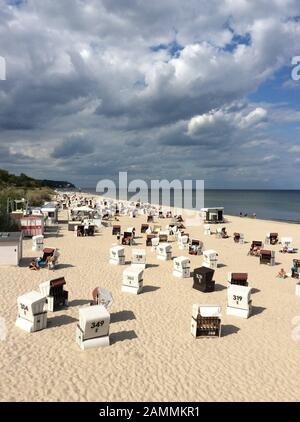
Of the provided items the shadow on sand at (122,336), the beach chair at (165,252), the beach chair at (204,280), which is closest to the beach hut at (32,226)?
the beach chair at (165,252)

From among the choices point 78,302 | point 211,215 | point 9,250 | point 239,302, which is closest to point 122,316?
point 78,302

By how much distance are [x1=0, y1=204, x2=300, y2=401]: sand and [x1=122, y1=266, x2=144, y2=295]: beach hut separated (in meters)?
0.34

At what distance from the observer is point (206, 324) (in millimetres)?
10688

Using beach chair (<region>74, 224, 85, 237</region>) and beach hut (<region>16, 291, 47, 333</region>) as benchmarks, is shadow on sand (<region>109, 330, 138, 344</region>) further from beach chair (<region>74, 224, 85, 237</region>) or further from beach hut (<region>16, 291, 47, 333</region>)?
beach chair (<region>74, 224, 85, 237</region>)

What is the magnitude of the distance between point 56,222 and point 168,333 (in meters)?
26.2

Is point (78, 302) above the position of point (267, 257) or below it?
below

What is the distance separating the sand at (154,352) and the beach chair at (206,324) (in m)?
0.20

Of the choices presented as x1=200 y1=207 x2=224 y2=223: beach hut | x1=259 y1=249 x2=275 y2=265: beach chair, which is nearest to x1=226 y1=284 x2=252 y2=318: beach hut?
x1=259 y1=249 x2=275 y2=265: beach chair

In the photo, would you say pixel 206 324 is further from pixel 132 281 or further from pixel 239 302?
pixel 132 281

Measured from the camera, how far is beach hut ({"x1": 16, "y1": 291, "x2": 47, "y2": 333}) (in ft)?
34.1

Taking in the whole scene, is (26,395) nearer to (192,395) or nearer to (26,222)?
(192,395)

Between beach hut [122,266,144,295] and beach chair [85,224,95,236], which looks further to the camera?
beach chair [85,224,95,236]

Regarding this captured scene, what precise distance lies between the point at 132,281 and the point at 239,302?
4.09 meters
